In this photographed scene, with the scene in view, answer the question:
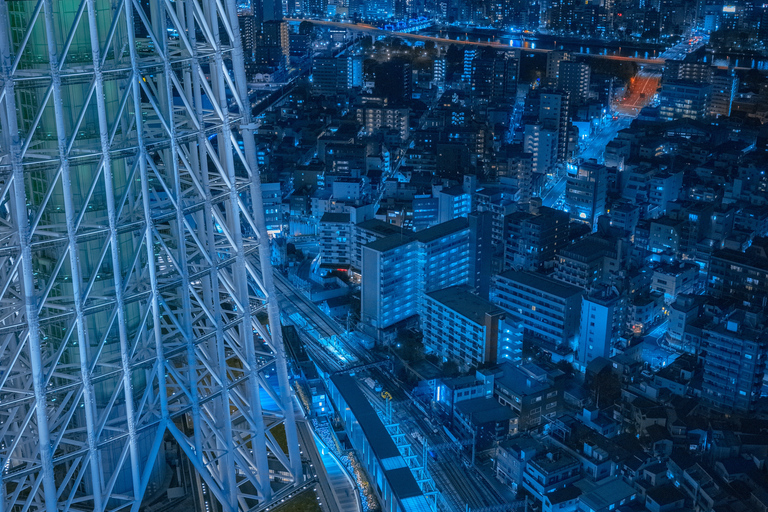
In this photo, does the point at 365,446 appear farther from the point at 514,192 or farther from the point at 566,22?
the point at 566,22

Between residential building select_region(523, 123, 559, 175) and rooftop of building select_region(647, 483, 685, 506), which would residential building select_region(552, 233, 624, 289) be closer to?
rooftop of building select_region(647, 483, 685, 506)

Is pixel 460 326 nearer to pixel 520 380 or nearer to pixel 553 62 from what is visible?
pixel 520 380

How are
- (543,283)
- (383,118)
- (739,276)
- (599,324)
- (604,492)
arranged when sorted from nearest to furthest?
(604,492) → (599,324) → (543,283) → (739,276) → (383,118)

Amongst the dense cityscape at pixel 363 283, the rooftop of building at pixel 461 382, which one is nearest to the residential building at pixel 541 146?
the dense cityscape at pixel 363 283

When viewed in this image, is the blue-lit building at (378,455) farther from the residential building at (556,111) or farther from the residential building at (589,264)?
the residential building at (556,111)

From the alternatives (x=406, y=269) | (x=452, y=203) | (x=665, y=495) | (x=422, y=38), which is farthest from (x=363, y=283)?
(x=422, y=38)

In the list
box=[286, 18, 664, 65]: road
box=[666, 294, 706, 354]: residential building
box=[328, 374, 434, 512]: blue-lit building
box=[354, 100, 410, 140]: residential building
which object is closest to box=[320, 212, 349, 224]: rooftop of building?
box=[328, 374, 434, 512]: blue-lit building

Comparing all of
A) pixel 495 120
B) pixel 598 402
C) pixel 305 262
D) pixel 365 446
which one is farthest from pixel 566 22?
pixel 365 446
